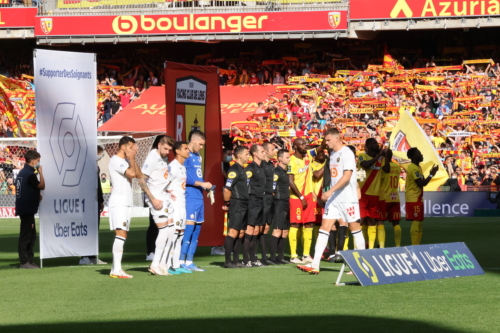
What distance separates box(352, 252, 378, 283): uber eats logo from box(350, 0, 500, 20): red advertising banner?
26.6 metres

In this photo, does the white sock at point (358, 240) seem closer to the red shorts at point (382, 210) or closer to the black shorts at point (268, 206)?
the black shorts at point (268, 206)

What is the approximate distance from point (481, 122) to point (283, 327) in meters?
25.4

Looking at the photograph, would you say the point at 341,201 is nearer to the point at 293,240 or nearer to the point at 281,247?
the point at 281,247

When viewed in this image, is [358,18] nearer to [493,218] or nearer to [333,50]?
[333,50]

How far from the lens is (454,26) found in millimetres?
34688

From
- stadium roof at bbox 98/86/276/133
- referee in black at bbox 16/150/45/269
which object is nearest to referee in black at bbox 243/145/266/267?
referee in black at bbox 16/150/45/269

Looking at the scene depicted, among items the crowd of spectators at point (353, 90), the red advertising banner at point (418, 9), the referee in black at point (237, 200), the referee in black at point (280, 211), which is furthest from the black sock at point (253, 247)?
the red advertising banner at point (418, 9)

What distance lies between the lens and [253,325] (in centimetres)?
727

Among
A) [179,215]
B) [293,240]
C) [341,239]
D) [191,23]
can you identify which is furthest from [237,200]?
[191,23]

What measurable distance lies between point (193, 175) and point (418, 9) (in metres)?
24.9

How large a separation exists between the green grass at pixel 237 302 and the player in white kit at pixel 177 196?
1.58 ft

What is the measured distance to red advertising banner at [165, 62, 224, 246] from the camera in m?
13.6

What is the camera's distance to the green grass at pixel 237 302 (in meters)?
7.30

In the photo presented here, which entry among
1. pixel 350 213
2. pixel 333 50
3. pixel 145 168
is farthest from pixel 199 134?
pixel 333 50
